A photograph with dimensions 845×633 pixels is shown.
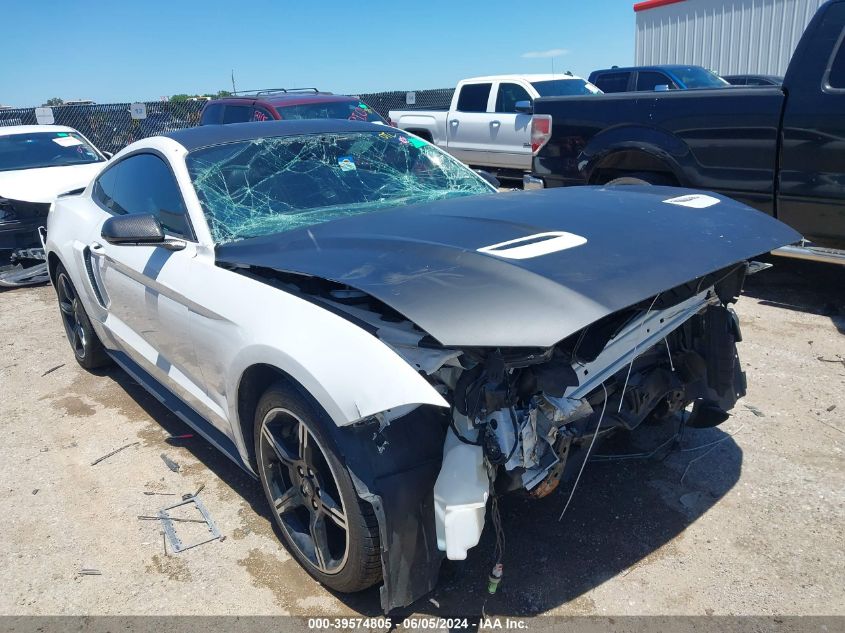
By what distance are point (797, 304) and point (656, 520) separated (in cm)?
347

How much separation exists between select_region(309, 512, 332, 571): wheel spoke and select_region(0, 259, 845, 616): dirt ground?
0.19 metres

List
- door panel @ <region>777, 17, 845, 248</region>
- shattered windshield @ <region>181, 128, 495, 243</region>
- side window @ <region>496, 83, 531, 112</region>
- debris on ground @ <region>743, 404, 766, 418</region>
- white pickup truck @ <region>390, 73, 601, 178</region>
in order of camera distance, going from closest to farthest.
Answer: shattered windshield @ <region>181, 128, 495, 243</region> → debris on ground @ <region>743, 404, 766, 418</region> → door panel @ <region>777, 17, 845, 248</region> → white pickup truck @ <region>390, 73, 601, 178</region> → side window @ <region>496, 83, 531, 112</region>

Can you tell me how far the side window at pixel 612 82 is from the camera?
1285cm

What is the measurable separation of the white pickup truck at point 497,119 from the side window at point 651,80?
3.24 ft

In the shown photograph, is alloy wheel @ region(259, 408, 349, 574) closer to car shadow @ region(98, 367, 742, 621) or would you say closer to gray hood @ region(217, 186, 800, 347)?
car shadow @ region(98, 367, 742, 621)

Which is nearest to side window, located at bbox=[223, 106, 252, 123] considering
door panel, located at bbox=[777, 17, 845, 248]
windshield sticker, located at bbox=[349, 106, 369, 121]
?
windshield sticker, located at bbox=[349, 106, 369, 121]

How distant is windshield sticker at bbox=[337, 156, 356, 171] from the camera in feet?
12.3

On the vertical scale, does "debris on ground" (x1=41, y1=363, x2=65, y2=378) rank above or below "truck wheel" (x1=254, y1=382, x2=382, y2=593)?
below

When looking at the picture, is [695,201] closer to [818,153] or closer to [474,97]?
[818,153]

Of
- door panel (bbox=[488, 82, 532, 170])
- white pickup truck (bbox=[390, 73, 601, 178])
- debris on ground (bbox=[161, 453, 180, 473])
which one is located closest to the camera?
debris on ground (bbox=[161, 453, 180, 473])

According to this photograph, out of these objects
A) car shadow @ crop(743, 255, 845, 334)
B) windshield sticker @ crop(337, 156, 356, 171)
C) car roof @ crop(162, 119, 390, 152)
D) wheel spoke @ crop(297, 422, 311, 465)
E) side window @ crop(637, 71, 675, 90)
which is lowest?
car shadow @ crop(743, 255, 845, 334)

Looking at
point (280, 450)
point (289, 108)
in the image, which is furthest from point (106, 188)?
point (289, 108)

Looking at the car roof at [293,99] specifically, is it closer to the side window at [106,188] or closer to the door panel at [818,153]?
the side window at [106,188]

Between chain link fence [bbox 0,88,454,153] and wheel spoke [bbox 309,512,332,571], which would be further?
chain link fence [bbox 0,88,454,153]
